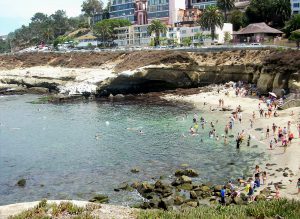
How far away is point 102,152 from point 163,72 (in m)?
38.8

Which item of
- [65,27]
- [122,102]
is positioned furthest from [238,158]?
[65,27]

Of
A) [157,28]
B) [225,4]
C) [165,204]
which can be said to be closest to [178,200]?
[165,204]

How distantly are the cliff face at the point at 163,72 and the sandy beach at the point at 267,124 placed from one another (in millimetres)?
5046

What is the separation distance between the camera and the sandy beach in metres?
31.6

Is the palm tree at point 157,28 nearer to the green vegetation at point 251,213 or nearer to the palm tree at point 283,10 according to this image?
the palm tree at point 283,10

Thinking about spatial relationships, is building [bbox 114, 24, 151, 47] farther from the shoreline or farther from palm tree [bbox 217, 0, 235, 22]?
the shoreline

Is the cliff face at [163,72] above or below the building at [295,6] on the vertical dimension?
below

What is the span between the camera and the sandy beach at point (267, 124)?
1246 inches

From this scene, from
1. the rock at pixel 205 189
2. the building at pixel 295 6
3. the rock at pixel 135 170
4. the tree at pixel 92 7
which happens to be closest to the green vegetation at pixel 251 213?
the rock at pixel 205 189

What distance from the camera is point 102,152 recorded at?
4297 centimetres

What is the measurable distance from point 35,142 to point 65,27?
149597 millimetres

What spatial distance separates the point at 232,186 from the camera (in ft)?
98.8

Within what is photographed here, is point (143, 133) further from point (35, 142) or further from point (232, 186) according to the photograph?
point (232, 186)

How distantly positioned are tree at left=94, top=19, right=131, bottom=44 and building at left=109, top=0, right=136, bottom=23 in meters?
6.61
